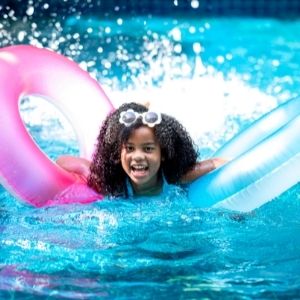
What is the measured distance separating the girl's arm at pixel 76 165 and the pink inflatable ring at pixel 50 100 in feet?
0.32

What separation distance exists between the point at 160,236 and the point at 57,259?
0.51 metres

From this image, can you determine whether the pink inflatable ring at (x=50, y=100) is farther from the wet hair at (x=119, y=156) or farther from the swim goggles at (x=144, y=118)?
the swim goggles at (x=144, y=118)

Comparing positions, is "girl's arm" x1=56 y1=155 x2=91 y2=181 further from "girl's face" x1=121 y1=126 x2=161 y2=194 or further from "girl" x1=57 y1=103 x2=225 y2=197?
"girl's face" x1=121 y1=126 x2=161 y2=194

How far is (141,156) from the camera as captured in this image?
3576 millimetres

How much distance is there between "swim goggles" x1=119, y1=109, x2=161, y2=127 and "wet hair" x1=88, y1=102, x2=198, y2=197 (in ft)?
0.22

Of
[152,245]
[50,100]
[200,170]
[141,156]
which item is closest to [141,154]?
[141,156]

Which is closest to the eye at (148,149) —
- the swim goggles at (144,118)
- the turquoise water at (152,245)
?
the swim goggles at (144,118)

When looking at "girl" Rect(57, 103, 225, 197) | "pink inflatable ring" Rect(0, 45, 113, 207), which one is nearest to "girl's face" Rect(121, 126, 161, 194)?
"girl" Rect(57, 103, 225, 197)

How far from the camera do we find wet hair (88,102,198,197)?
3.71m

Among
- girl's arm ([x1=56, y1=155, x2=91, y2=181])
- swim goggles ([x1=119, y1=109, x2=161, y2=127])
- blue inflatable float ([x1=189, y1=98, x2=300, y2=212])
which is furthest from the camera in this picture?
girl's arm ([x1=56, y1=155, x2=91, y2=181])

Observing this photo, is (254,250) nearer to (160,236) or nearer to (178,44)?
(160,236)

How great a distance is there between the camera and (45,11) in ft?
29.6

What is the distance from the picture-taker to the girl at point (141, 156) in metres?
3.60

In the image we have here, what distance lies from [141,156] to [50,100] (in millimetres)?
995
